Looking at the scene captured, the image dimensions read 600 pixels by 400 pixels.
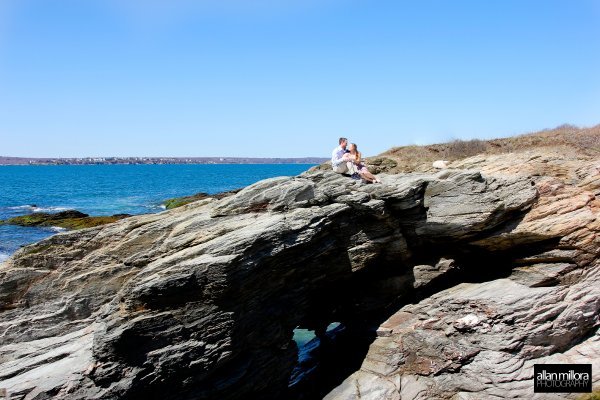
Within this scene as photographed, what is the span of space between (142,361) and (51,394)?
2515 mm

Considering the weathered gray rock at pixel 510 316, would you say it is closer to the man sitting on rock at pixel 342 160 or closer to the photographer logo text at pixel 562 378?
the photographer logo text at pixel 562 378

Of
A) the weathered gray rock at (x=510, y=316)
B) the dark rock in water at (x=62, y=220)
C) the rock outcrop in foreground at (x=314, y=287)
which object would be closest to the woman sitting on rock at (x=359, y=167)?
the rock outcrop in foreground at (x=314, y=287)

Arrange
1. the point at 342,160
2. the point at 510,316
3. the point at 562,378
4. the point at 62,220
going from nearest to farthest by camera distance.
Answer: the point at 562,378 → the point at 510,316 → the point at 342,160 → the point at 62,220

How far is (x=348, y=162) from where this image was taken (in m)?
20.1

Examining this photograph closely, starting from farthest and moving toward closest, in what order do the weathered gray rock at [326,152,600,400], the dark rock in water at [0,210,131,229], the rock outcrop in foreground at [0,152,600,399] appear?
the dark rock in water at [0,210,131,229], the weathered gray rock at [326,152,600,400], the rock outcrop in foreground at [0,152,600,399]

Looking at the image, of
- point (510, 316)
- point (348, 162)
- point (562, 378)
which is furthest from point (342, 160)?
point (562, 378)

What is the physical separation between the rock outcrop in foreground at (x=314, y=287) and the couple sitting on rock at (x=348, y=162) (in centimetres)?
73

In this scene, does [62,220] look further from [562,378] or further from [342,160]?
[562,378]

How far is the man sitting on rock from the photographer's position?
20000 millimetres

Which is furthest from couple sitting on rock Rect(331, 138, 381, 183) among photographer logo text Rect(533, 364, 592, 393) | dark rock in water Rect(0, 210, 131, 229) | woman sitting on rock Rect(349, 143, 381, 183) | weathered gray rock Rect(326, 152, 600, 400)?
dark rock in water Rect(0, 210, 131, 229)

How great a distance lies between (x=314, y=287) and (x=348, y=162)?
5857 mm

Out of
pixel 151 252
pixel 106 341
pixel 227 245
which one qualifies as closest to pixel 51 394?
pixel 106 341

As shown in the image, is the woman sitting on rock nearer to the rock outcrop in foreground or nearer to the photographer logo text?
the rock outcrop in foreground

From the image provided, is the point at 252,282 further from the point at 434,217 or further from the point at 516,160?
the point at 516,160
